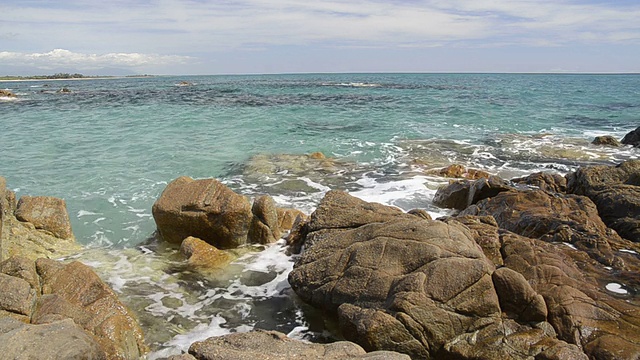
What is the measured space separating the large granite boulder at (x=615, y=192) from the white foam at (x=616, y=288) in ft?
8.00

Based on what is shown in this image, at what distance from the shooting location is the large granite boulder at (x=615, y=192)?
860 cm

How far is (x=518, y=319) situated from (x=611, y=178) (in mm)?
7705

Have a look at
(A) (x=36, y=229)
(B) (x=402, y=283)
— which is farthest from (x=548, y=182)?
(A) (x=36, y=229)

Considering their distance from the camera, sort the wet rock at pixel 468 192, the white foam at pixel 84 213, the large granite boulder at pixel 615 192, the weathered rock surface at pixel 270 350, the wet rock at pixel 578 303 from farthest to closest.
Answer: the white foam at pixel 84 213 → the wet rock at pixel 468 192 → the large granite boulder at pixel 615 192 → the wet rock at pixel 578 303 → the weathered rock surface at pixel 270 350

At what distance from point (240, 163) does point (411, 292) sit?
12596 mm

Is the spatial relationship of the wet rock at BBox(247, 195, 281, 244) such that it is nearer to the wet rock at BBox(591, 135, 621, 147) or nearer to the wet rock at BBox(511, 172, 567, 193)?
the wet rock at BBox(511, 172, 567, 193)

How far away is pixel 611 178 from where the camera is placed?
36.9ft

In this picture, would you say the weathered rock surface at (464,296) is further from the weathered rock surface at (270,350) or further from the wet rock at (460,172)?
the wet rock at (460,172)

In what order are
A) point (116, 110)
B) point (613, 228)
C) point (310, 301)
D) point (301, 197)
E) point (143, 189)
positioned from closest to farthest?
point (310, 301), point (613, 228), point (301, 197), point (143, 189), point (116, 110)

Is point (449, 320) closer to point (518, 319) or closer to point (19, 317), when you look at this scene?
point (518, 319)

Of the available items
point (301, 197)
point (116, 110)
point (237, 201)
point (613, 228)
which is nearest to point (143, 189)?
point (301, 197)

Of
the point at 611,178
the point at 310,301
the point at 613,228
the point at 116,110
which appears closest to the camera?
the point at 310,301

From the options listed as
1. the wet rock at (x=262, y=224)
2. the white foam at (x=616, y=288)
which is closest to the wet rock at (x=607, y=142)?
the white foam at (x=616, y=288)

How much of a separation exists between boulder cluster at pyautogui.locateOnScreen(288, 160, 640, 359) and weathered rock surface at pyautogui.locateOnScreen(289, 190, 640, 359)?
0.01 metres
